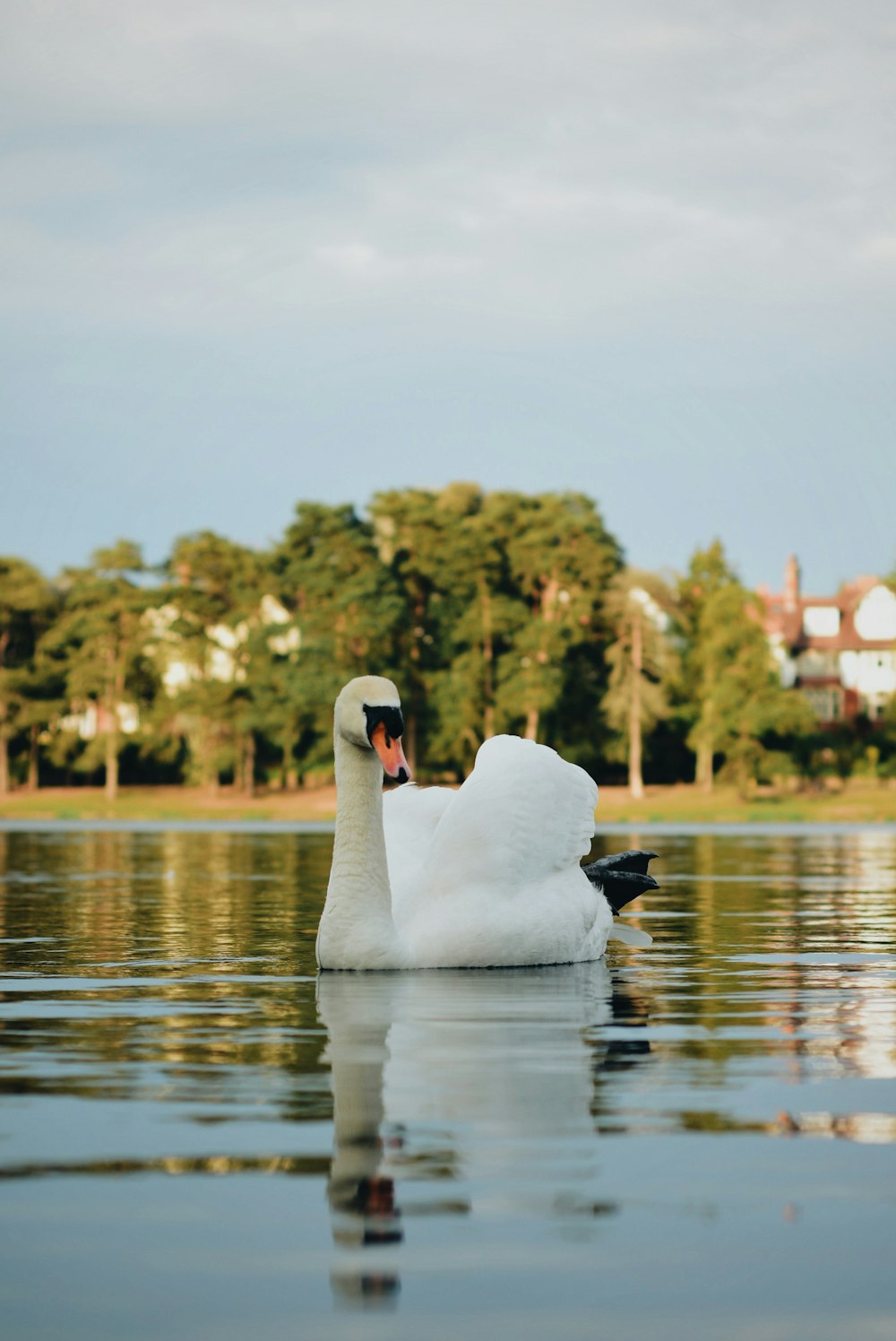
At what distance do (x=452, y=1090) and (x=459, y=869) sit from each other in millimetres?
4325

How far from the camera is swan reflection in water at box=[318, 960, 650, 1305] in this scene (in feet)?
18.9

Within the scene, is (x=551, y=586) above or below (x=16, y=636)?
above

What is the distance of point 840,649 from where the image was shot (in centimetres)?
11100

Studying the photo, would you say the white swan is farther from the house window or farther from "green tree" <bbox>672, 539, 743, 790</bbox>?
the house window

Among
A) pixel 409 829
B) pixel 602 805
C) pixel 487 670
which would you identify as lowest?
pixel 602 805

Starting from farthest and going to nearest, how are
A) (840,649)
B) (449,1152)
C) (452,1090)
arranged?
(840,649) < (452,1090) < (449,1152)

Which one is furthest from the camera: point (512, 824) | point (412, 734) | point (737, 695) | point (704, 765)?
point (704, 765)

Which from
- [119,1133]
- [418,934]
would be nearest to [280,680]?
[418,934]

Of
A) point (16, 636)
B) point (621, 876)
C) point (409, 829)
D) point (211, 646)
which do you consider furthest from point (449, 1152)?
A: point (16, 636)

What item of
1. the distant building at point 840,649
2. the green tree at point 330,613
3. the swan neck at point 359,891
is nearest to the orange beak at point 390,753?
the swan neck at point 359,891

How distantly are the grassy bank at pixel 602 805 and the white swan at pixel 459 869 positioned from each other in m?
52.8

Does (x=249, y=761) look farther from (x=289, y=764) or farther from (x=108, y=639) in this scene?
(x=108, y=639)

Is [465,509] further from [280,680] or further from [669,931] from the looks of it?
[669,931]

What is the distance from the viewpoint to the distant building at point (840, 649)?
109375mm
